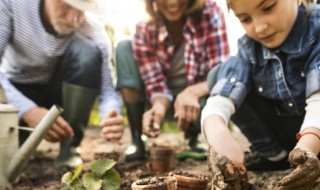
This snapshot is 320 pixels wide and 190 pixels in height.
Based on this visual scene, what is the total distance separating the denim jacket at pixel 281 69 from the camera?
6.79 feet

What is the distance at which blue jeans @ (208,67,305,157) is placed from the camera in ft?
7.88

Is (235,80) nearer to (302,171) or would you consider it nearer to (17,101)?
(302,171)

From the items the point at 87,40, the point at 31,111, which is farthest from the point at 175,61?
the point at 31,111

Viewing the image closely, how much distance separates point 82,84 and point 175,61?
79cm

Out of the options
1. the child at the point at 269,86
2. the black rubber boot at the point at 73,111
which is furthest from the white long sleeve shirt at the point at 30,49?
the child at the point at 269,86

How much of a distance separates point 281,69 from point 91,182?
1065 mm

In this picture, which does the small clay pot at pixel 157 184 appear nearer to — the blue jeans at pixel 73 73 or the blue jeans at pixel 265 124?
the blue jeans at pixel 265 124

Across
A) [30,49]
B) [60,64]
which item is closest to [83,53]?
[60,64]

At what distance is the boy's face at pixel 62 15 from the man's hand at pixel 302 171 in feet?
6.24

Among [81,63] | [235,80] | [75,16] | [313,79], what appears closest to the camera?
[313,79]

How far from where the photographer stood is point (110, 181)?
186cm

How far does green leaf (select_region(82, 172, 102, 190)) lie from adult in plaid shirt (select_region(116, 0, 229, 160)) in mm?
1264

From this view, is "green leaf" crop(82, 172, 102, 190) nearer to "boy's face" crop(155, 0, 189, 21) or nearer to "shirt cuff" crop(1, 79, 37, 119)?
"shirt cuff" crop(1, 79, 37, 119)

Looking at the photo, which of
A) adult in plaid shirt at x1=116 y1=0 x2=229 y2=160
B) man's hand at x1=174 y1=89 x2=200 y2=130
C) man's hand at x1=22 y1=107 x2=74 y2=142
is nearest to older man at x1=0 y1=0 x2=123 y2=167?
man's hand at x1=22 y1=107 x2=74 y2=142
